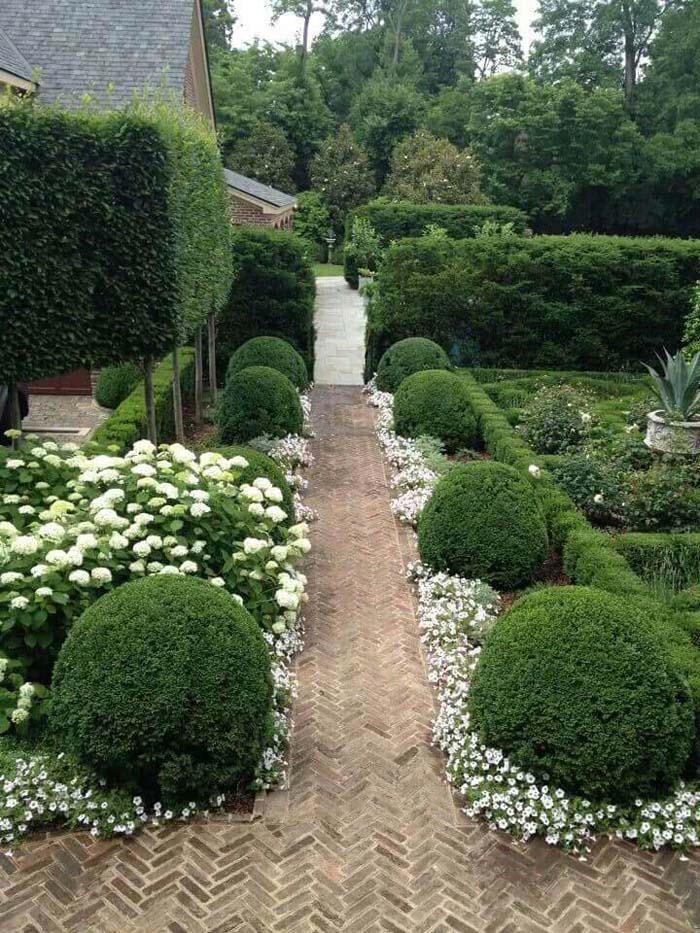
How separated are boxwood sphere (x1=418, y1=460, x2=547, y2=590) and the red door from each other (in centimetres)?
1070

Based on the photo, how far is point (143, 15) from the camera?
60.6 ft

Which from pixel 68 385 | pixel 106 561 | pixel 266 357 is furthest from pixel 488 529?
pixel 68 385

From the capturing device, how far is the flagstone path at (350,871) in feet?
14.7

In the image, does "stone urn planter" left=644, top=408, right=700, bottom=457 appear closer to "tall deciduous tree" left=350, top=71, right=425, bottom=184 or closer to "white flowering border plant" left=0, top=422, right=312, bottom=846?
"white flowering border plant" left=0, top=422, right=312, bottom=846

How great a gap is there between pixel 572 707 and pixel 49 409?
13.5 meters

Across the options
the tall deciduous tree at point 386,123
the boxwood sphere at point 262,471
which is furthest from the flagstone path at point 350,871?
the tall deciduous tree at point 386,123

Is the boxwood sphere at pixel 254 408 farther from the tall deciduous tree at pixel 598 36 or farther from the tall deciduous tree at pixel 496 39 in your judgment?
the tall deciduous tree at pixel 496 39

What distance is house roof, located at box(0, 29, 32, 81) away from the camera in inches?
578

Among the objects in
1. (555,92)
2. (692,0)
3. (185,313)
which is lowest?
(185,313)

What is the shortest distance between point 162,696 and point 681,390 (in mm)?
8856

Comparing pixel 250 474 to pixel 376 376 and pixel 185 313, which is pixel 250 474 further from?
pixel 376 376

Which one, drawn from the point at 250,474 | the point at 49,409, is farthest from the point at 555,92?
the point at 250,474

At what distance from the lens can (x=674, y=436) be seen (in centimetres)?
1101

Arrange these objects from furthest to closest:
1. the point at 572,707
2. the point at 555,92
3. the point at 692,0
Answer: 1. the point at 692,0
2. the point at 555,92
3. the point at 572,707
